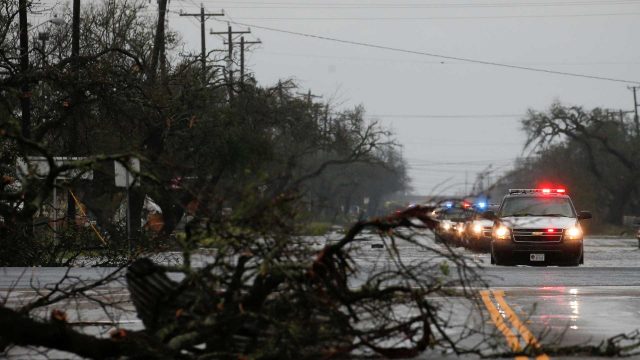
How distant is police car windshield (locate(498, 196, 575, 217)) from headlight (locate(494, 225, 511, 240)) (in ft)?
1.84

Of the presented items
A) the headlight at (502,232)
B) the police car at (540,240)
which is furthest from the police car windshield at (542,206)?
the headlight at (502,232)

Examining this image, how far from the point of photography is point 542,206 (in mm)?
29828

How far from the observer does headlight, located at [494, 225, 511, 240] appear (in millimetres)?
28594

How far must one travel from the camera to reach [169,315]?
9781 mm

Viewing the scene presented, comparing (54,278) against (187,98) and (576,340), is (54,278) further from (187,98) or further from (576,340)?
(187,98)

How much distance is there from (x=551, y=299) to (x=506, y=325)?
14.5 feet

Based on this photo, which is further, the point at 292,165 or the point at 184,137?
the point at 184,137

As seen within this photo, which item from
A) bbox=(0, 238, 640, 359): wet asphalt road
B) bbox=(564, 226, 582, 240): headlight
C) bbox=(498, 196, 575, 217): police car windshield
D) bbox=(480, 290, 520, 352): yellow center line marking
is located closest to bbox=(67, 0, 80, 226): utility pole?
bbox=(0, 238, 640, 359): wet asphalt road

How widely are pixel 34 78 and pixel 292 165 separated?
21.2m

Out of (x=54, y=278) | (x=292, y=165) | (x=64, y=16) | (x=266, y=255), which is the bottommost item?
(x=54, y=278)

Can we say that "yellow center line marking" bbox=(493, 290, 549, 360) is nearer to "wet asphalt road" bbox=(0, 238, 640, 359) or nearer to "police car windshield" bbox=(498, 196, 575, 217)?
"wet asphalt road" bbox=(0, 238, 640, 359)

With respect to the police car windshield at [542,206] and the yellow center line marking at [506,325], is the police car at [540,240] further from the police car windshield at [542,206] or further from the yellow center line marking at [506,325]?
the yellow center line marking at [506,325]

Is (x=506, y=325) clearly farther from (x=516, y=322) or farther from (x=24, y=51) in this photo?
(x=24, y=51)

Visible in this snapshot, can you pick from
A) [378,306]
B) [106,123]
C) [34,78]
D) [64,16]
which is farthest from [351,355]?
[64,16]
